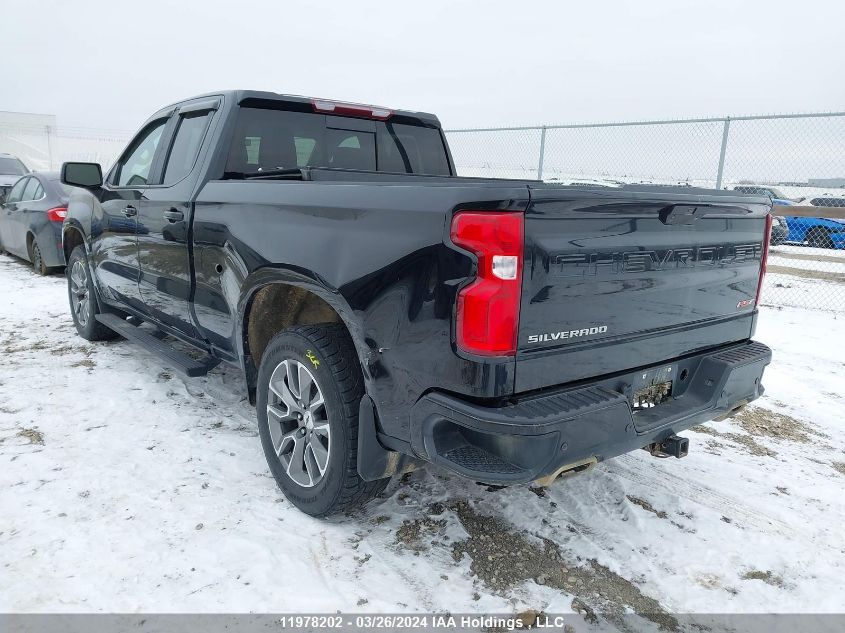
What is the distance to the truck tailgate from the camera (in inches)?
81.4

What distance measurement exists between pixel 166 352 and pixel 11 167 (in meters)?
11.6

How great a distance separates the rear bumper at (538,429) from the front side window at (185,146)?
2447 mm

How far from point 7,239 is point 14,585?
374 inches

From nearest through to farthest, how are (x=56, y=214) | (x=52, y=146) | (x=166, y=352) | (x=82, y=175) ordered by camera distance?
(x=166, y=352)
(x=82, y=175)
(x=56, y=214)
(x=52, y=146)

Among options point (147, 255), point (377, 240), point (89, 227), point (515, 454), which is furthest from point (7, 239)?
point (515, 454)

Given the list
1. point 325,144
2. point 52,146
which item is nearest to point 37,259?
point 325,144

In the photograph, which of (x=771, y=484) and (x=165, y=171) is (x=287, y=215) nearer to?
(x=165, y=171)

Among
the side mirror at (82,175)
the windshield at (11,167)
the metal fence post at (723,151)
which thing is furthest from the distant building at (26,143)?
the metal fence post at (723,151)

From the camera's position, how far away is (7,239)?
391 inches

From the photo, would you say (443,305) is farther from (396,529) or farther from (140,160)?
(140,160)

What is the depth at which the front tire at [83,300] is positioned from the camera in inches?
210

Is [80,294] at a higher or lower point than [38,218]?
lower

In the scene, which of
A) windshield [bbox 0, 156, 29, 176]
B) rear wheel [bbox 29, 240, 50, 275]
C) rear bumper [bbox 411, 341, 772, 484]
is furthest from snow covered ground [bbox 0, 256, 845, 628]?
windshield [bbox 0, 156, 29, 176]

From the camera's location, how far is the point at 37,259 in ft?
29.2
